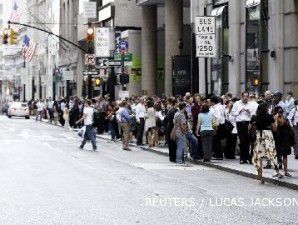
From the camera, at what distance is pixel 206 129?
2248cm

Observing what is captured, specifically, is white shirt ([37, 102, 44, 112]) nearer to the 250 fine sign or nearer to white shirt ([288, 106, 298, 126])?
the 250 fine sign

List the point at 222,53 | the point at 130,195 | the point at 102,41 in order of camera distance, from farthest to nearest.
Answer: the point at 102,41, the point at 222,53, the point at 130,195

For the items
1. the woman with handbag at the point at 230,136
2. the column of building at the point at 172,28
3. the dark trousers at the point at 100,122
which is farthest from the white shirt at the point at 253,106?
the column of building at the point at 172,28

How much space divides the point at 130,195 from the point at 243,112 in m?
7.94

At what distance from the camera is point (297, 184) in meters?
16.0

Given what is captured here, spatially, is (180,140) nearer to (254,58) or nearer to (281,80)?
(281,80)

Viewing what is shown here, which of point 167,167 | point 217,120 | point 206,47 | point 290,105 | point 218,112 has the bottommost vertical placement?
point 167,167

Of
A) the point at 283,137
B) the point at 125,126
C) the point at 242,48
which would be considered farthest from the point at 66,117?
the point at 283,137

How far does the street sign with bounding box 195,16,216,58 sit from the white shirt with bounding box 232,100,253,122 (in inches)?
177

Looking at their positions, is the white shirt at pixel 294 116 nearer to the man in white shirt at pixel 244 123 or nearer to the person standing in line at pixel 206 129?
the man in white shirt at pixel 244 123

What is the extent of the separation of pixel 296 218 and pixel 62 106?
4311 cm

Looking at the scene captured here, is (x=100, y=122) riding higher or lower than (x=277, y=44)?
lower

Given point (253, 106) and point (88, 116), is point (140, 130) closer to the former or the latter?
point (88, 116)

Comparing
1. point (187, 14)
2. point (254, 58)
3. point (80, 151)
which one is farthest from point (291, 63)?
point (187, 14)
